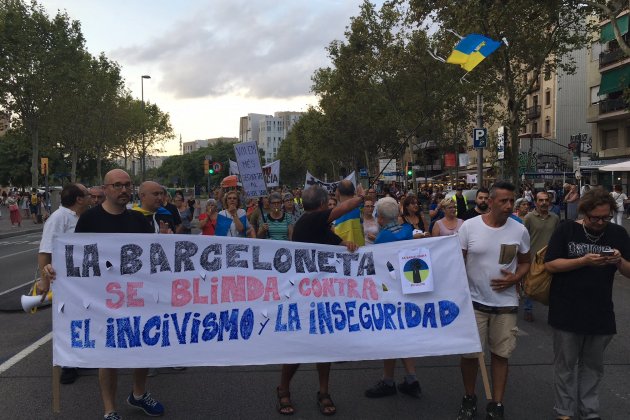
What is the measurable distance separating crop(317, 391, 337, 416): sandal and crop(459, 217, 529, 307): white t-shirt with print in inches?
52.7

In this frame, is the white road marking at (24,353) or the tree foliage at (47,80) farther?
the tree foliage at (47,80)

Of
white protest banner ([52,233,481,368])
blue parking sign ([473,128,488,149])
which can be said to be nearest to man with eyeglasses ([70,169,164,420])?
white protest banner ([52,233,481,368])

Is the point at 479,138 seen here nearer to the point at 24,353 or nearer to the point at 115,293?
Answer: the point at 24,353

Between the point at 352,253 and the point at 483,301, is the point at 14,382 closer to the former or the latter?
the point at 352,253

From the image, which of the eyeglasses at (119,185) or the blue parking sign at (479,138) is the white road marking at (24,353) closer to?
the eyeglasses at (119,185)

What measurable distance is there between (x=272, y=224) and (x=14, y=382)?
139 inches

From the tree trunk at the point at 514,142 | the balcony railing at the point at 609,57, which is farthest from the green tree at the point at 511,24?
the balcony railing at the point at 609,57

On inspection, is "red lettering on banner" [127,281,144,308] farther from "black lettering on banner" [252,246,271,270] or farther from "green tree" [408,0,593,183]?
"green tree" [408,0,593,183]

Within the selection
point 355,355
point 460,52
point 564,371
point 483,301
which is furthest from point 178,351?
point 460,52

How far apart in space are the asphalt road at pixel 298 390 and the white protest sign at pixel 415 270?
1.49ft

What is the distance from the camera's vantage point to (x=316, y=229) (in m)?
4.42

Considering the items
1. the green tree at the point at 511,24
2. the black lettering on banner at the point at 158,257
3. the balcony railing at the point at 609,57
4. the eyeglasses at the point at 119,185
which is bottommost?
the black lettering on banner at the point at 158,257

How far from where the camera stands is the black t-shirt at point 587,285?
→ 3816mm

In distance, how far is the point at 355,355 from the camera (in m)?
4.18
